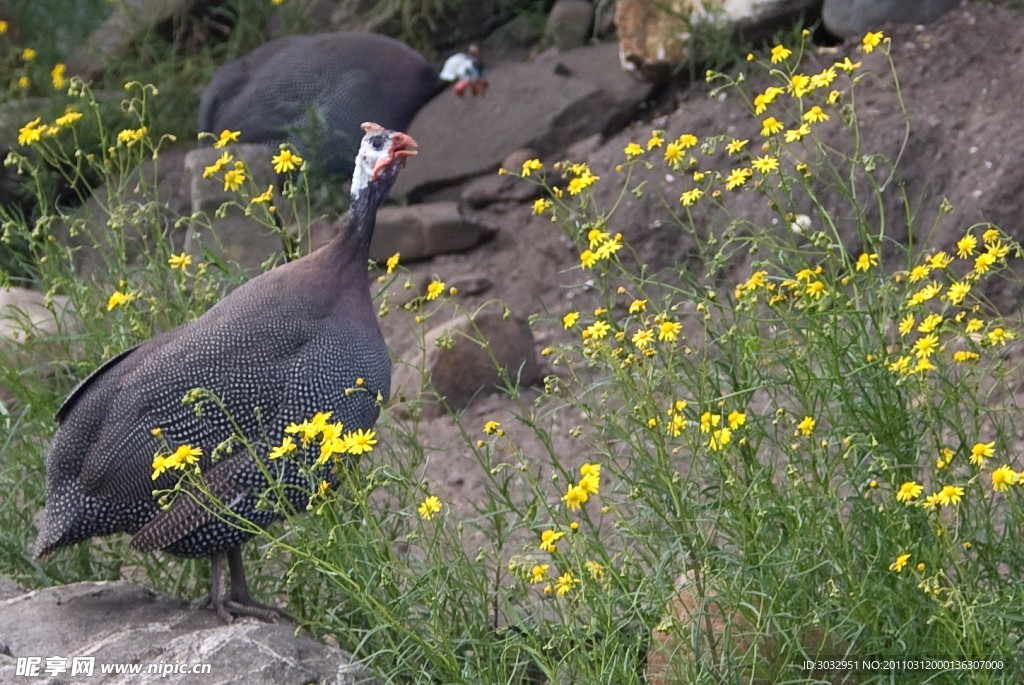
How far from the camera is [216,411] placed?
307 cm

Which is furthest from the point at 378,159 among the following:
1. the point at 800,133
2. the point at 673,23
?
the point at 673,23

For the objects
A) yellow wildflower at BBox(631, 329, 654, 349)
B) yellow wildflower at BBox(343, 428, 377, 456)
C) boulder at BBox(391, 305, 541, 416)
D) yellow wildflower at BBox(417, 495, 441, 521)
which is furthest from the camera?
boulder at BBox(391, 305, 541, 416)

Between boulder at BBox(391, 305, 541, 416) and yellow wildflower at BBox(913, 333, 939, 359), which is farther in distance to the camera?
boulder at BBox(391, 305, 541, 416)

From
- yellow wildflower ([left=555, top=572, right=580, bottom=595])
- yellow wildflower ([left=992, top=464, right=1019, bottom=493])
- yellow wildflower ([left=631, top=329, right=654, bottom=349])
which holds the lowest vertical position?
yellow wildflower ([left=555, top=572, right=580, bottom=595])

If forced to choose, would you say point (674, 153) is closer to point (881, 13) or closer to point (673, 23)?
point (881, 13)

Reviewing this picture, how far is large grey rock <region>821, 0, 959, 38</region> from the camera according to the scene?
518 cm

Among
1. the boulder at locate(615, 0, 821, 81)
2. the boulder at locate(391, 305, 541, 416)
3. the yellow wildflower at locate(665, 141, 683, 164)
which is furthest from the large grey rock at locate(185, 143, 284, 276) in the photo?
the yellow wildflower at locate(665, 141, 683, 164)

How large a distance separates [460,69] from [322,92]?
0.71 metres

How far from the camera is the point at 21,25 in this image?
762 cm

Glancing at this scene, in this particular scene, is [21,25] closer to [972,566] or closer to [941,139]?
[941,139]

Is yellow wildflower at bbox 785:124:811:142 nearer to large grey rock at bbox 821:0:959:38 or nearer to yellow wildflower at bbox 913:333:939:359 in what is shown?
yellow wildflower at bbox 913:333:939:359

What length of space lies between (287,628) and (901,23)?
3.69m

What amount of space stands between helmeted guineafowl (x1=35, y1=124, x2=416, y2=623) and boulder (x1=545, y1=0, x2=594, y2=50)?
3544mm

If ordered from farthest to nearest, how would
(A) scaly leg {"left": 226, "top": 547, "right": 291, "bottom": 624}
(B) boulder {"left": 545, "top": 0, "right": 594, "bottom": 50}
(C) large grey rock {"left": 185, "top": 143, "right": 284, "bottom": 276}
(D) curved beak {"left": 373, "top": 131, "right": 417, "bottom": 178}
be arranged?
(B) boulder {"left": 545, "top": 0, "right": 594, "bottom": 50} < (C) large grey rock {"left": 185, "top": 143, "right": 284, "bottom": 276} < (D) curved beak {"left": 373, "top": 131, "right": 417, "bottom": 178} < (A) scaly leg {"left": 226, "top": 547, "right": 291, "bottom": 624}
